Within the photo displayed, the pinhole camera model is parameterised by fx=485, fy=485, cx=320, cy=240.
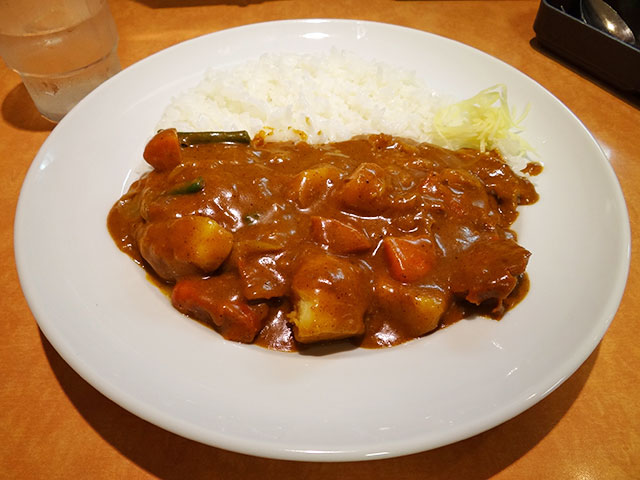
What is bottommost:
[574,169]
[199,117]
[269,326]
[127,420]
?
[127,420]

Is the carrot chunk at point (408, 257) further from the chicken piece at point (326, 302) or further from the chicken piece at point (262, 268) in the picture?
the chicken piece at point (262, 268)

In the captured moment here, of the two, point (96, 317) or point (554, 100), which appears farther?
point (554, 100)

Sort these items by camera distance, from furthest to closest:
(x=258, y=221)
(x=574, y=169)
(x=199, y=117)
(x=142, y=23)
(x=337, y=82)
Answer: (x=142, y=23), (x=337, y=82), (x=199, y=117), (x=574, y=169), (x=258, y=221)

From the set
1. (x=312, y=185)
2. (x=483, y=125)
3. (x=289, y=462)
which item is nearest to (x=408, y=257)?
(x=312, y=185)

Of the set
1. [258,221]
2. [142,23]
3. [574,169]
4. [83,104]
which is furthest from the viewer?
[142,23]

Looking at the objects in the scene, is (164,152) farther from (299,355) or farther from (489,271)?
(489,271)

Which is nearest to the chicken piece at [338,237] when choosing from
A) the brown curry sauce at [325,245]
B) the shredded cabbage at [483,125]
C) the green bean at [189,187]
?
the brown curry sauce at [325,245]

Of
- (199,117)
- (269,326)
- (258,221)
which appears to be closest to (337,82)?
(199,117)

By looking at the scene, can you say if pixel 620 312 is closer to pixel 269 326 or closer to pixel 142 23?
pixel 269 326
